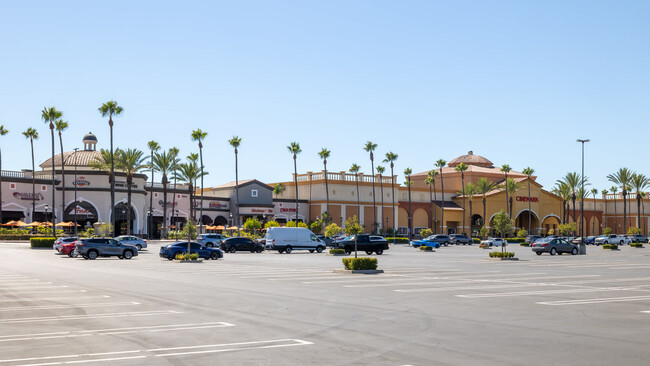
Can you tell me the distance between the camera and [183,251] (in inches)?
1713

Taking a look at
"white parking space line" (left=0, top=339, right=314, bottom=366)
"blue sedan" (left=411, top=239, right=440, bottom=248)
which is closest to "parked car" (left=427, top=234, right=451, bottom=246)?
"blue sedan" (left=411, top=239, right=440, bottom=248)

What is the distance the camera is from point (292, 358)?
32.2 ft

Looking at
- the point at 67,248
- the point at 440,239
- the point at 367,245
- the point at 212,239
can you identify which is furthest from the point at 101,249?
the point at 440,239

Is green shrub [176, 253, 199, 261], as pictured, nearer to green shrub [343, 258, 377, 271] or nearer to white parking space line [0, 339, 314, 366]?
green shrub [343, 258, 377, 271]

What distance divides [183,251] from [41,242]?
2569 centimetres

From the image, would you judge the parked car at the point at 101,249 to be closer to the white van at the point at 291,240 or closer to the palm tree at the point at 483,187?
the white van at the point at 291,240

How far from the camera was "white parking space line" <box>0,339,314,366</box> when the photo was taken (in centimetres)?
955

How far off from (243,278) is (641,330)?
16400 mm

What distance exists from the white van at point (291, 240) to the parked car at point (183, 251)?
13.8 m

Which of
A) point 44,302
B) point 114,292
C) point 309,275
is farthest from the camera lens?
point 309,275

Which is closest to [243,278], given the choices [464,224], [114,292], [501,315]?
[114,292]

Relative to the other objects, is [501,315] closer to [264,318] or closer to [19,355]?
[264,318]

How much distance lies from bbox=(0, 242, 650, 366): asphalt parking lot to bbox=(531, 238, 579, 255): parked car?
3120 centimetres

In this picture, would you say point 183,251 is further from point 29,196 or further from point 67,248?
point 29,196
